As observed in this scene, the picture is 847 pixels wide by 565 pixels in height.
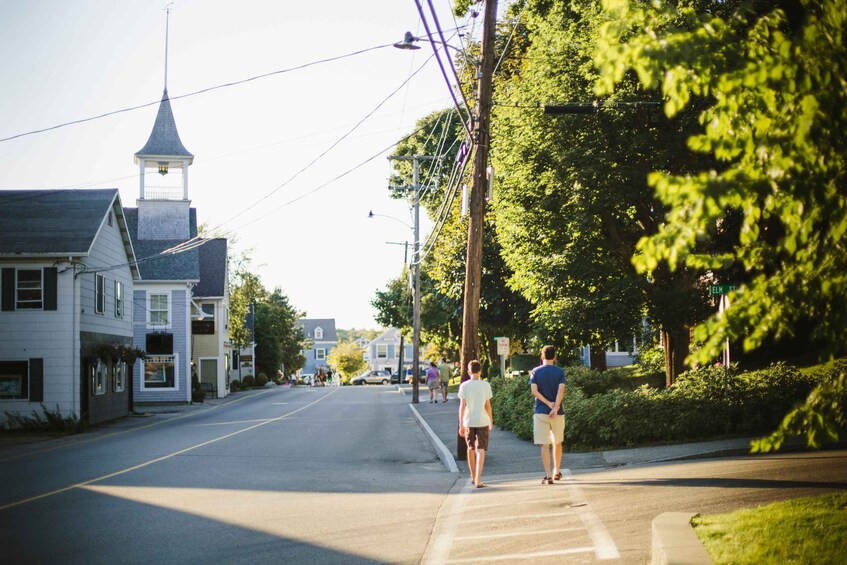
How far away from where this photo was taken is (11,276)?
2889cm

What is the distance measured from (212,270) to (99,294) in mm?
23838

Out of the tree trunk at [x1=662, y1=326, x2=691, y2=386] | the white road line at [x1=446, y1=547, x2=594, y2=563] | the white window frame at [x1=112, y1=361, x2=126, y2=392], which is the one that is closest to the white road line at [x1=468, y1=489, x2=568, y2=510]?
the white road line at [x1=446, y1=547, x2=594, y2=563]

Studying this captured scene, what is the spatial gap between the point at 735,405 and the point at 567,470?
13.7ft

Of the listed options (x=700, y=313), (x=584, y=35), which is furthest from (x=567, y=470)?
(x=584, y=35)

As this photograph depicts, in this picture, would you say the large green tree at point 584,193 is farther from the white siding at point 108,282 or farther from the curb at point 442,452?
the white siding at point 108,282

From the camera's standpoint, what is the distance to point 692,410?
52.3ft

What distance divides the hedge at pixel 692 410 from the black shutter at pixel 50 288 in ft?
64.6

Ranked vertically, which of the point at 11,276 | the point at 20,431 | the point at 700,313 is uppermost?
the point at 11,276

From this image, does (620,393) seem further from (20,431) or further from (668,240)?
(20,431)

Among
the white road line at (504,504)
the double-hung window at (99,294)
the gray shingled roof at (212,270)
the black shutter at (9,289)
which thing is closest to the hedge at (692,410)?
the white road line at (504,504)

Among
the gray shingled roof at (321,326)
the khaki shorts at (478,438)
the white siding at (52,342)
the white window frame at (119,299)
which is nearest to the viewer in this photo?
the khaki shorts at (478,438)

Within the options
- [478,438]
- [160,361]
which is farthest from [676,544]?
[160,361]

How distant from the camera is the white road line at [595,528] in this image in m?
7.72

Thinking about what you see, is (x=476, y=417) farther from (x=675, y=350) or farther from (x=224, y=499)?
(x=675, y=350)
